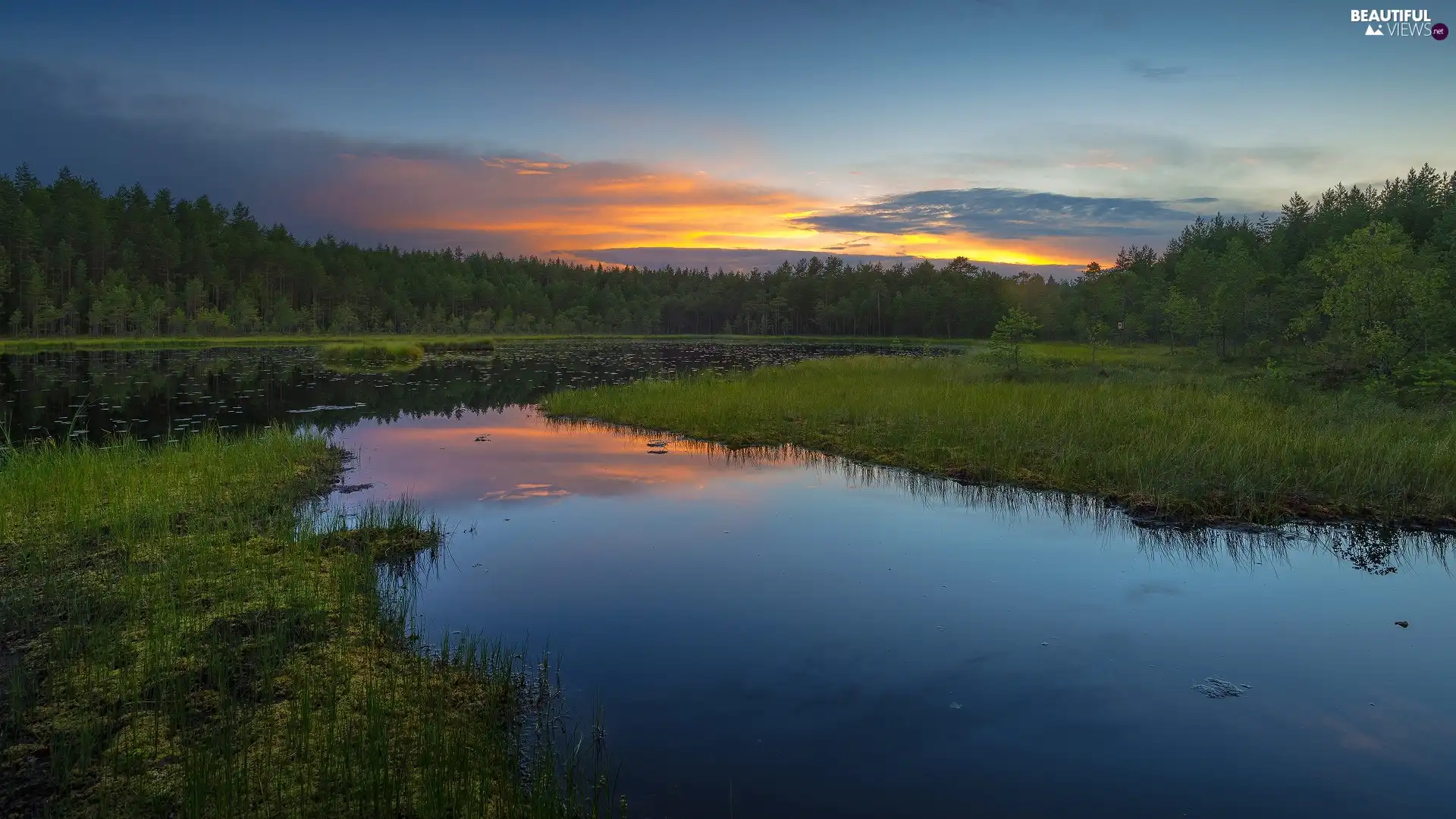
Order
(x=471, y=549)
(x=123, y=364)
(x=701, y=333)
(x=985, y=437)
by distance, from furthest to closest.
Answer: (x=701, y=333), (x=123, y=364), (x=985, y=437), (x=471, y=549)

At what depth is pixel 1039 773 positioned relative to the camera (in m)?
6.18

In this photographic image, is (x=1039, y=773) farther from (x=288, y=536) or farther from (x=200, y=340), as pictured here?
(x=200, y=340)

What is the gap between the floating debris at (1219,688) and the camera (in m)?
7.41

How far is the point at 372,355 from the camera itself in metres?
58.2

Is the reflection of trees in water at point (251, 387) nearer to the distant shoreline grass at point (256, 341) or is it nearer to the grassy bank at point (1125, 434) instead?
the distant shoreline grass at point (256, 341)

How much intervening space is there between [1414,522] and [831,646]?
11.9 metres

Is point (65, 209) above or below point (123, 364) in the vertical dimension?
above

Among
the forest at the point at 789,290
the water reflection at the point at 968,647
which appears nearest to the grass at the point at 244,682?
the water reflection at the point at 968,647

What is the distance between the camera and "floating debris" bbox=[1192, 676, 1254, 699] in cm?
741

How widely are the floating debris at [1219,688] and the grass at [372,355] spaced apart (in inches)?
2210

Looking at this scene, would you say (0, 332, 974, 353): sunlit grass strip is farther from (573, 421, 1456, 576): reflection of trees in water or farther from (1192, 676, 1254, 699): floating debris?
(1192, 676, 1254, 699): floating debris

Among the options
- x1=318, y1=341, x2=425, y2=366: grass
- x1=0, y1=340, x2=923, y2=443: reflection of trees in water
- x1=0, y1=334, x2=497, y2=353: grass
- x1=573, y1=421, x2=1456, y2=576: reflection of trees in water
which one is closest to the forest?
x1=0, y1=334, x2=497, y2=353: grass

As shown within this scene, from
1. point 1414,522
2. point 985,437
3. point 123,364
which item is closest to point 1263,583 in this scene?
point 1414,522

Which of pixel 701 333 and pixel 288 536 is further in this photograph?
pixel 701 333
